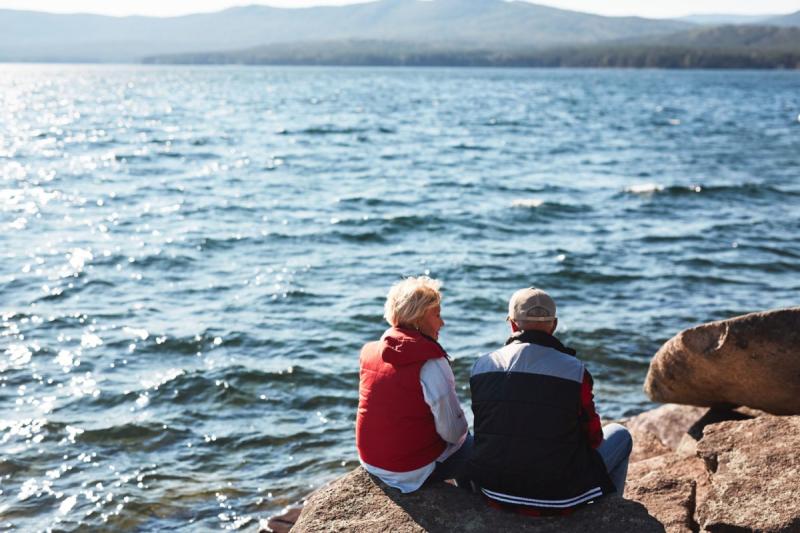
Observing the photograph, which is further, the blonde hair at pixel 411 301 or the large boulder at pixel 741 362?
the large boulder at pixel 741 362

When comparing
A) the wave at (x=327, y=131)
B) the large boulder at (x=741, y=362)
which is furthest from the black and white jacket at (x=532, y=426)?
the wave at (x=327, y=131)

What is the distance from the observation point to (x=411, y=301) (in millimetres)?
5766

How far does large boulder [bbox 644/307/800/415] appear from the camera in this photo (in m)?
7.52

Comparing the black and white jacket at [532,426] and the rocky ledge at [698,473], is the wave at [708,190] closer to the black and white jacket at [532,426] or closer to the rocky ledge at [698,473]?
the rocky ledge at [698,473]

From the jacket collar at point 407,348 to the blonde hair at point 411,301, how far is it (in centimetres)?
9

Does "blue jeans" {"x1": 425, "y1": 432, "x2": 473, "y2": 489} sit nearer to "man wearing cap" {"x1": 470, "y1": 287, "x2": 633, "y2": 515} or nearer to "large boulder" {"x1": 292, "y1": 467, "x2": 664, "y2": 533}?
"large boulder" {"x1": 292, "y1": 467, "x2": 664, "y2": 533}

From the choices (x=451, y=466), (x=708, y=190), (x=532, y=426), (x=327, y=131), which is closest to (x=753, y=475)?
(x=532, y=426)

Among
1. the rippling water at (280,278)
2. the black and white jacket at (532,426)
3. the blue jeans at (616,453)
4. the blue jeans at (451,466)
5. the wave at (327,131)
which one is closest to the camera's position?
the black and white jacket at (532,426)

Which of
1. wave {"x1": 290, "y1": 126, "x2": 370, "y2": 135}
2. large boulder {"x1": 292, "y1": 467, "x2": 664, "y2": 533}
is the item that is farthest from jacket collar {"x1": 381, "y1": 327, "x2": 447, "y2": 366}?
wave {"x1": 290, "y1": 126, "x2": 370, "y2": 135}

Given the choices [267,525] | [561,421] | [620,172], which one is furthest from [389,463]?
[620,172]

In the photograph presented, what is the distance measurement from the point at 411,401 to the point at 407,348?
0.37 meters

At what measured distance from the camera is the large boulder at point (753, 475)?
571cm

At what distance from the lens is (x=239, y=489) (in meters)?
9.03

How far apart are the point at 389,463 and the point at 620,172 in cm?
2726
